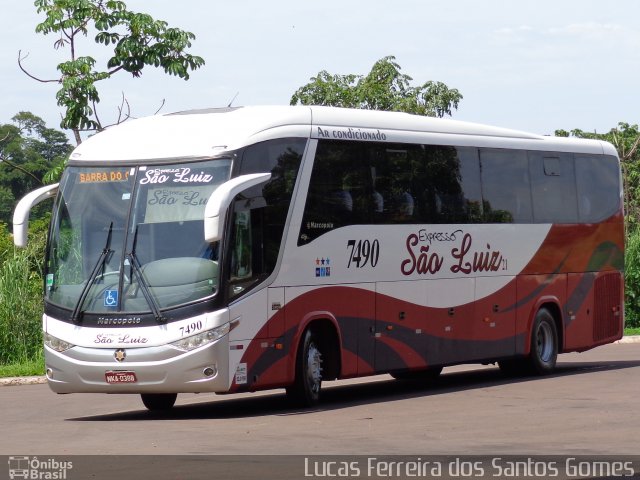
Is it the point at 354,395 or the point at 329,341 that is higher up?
the point at 329,341

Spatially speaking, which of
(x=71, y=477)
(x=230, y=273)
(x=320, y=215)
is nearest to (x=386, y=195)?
(x=320, y=215)

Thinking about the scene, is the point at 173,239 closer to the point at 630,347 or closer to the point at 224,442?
the point at 224,442

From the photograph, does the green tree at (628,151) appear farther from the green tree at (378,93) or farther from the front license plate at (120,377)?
the front license plate at (120,377)

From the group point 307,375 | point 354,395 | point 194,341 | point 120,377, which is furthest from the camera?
point 354,395

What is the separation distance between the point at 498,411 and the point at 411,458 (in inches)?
175

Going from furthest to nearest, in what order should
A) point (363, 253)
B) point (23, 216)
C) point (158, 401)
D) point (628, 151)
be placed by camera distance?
point (628, 151), point (363, 253), point (158, 401), point (23, 216)

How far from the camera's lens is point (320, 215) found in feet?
56.1

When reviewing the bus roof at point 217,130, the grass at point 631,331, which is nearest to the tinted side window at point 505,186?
the bus roof at point 217,130

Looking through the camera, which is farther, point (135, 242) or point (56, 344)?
point (56, 344)

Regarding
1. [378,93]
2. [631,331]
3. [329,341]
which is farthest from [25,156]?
[329,341]

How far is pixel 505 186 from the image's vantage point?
2108cm

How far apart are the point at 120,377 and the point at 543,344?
888 centimetres

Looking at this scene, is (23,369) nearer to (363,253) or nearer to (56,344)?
(56,344)

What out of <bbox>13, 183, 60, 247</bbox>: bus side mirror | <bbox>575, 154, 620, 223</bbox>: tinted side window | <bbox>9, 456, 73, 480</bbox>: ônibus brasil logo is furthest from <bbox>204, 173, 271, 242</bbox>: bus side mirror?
<bbox>575, 154, 620, 223</bbox>: tinted side window
